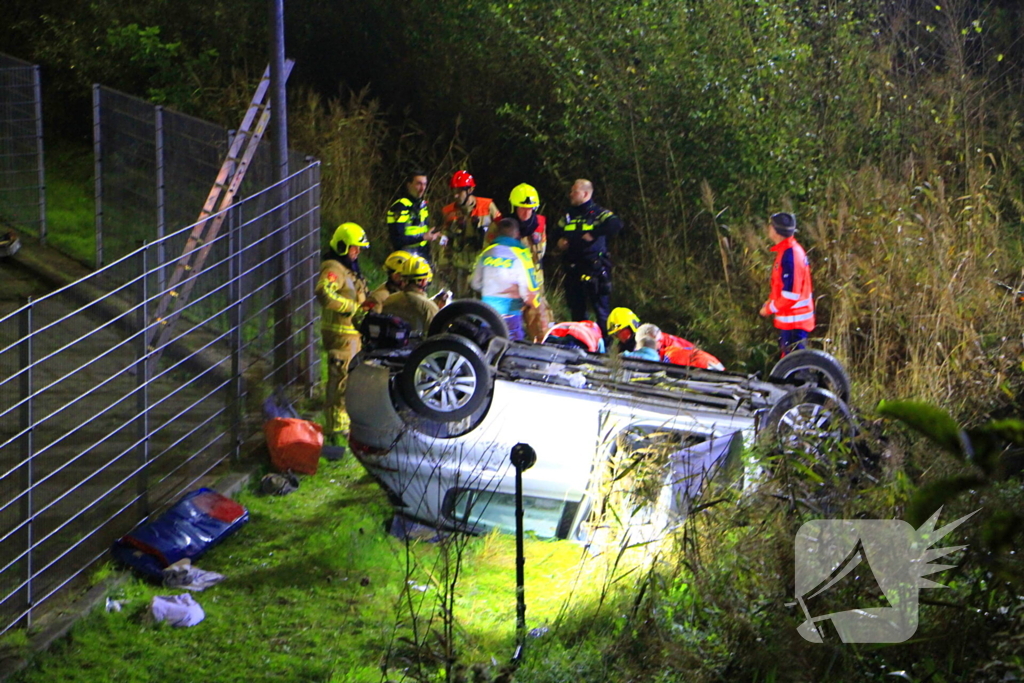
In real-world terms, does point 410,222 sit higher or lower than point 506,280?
lower

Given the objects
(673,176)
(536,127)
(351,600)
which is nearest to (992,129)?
(673,176)

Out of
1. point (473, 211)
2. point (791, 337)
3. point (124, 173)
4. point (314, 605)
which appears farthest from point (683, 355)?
point (124, 173)

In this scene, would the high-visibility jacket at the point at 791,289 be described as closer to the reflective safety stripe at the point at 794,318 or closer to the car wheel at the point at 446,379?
the reflective safety stripe at the point at 794,318

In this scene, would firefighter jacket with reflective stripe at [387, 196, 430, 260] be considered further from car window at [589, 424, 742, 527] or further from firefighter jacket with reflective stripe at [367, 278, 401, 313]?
car window at [589, 424, 742, 527]

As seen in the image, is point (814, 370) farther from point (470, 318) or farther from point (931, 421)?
point (931, 421)

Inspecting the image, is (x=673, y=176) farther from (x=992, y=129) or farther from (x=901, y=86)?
(x=992, y=129)

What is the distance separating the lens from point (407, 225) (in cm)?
1194

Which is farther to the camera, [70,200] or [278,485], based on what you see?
[70,200]

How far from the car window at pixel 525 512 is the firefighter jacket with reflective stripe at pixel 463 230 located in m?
6.08

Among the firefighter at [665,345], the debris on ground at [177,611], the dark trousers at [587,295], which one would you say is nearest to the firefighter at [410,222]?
the dark trousers at [587,295]

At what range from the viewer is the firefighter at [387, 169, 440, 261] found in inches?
469

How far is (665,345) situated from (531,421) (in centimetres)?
289

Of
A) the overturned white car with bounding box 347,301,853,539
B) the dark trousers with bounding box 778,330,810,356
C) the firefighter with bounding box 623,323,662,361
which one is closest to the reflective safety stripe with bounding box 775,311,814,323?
the dark trousers with bounding box 778,330,810,356

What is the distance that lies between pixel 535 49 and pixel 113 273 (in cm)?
752
